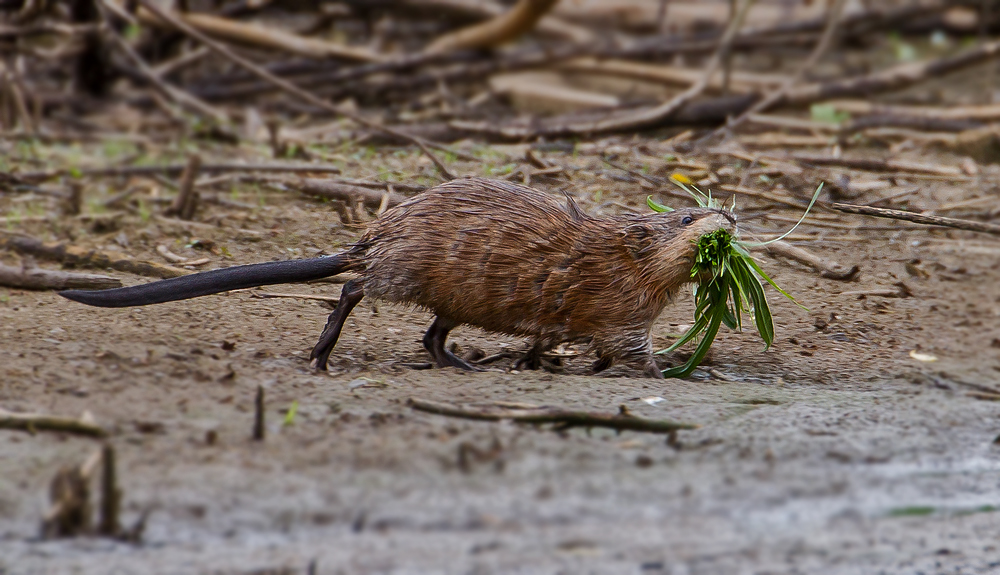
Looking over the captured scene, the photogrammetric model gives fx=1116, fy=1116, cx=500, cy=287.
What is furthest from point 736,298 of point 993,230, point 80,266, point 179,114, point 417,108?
point 179,114

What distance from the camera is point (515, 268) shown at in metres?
4.03

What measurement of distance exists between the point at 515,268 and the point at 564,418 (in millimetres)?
848

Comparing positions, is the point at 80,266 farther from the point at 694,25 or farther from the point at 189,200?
the point at 694,25

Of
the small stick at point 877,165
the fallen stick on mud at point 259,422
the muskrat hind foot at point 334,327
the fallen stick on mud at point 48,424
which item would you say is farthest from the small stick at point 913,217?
the fallen stick on mud at point 48,424

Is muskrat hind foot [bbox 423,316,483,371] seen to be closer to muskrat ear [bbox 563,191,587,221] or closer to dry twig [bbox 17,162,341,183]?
muskrat ear [bbox 563,191,587,221]

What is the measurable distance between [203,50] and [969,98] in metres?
6.47

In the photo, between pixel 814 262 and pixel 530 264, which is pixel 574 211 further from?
pixel 814 262

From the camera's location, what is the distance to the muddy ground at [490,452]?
2793 mm

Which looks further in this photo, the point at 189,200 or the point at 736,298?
the point at 189,200

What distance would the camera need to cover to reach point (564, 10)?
11641mm

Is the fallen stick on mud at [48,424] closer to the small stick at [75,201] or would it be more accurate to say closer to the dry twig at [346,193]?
the dry twig at [346,193]

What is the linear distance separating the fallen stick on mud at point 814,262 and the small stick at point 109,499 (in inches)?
133

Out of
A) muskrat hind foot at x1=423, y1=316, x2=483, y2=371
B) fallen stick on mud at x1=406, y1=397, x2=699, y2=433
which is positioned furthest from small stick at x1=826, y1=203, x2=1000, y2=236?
muskrat hind foot at x1=423, y1=316, x2=483, y2=371

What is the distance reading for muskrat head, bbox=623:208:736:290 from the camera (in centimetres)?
403
